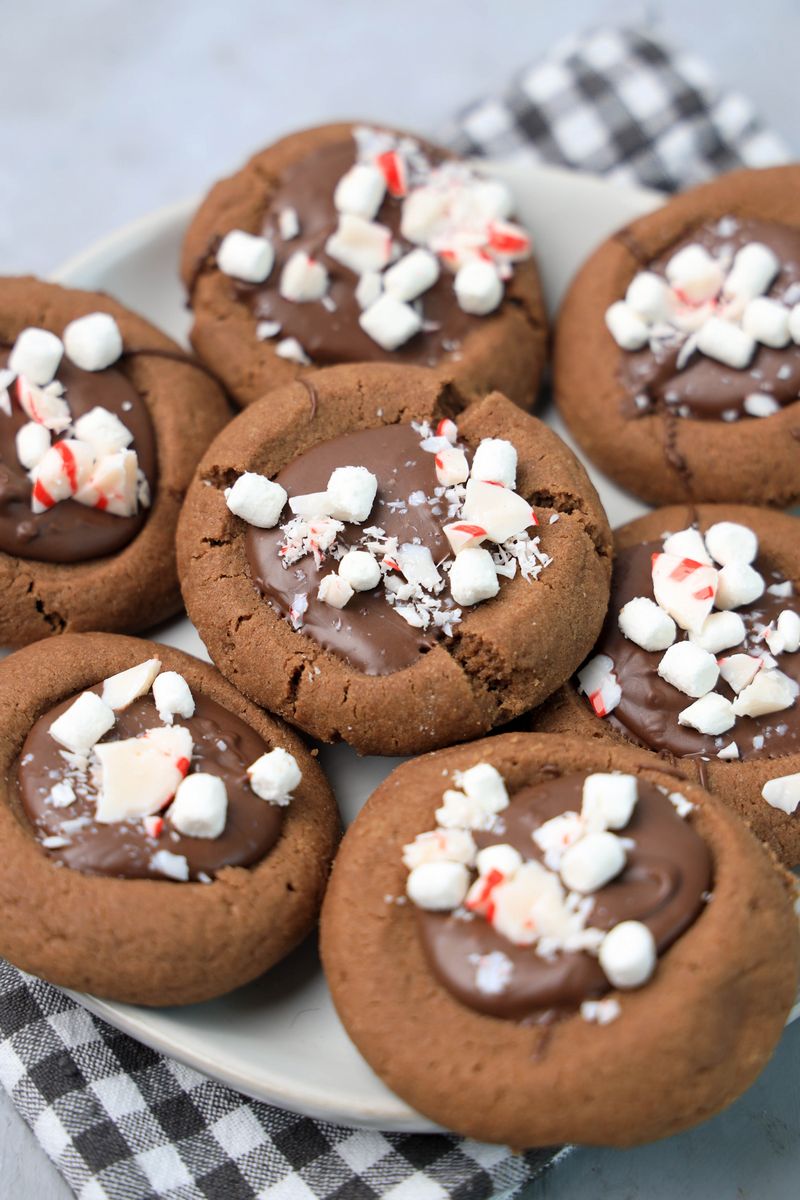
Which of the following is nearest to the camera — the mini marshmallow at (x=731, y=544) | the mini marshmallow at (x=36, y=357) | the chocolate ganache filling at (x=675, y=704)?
the chocolate ganache filling at (x=675, y=704)

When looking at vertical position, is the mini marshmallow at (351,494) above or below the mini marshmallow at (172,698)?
above

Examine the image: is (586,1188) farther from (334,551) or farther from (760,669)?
(334,551)

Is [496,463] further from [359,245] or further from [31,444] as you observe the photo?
[31,444]

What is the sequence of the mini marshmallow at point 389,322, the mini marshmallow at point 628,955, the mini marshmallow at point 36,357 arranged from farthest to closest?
the mini marshmallow at point 389,322, the mini marshmallow at point 36,357, the mini marshmallow at point 628,955

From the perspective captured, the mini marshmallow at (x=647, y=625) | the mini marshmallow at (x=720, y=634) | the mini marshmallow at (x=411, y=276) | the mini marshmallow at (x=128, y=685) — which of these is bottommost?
the mini marshmallow at (x=720, y=634)

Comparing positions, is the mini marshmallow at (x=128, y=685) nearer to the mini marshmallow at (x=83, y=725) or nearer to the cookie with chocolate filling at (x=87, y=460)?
the mini marshmallow at (x=83, y=725)

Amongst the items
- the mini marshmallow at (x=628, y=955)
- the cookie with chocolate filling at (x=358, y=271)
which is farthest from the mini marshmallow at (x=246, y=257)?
the mini marshmallow at (x=628, y=955)

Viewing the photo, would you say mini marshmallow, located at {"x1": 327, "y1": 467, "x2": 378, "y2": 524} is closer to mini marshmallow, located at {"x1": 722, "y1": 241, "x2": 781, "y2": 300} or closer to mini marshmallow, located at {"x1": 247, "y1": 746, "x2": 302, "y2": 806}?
mini marshmallow, located at {"x1": 247, "y1": 746, "x2": 302, "y2": 806}
